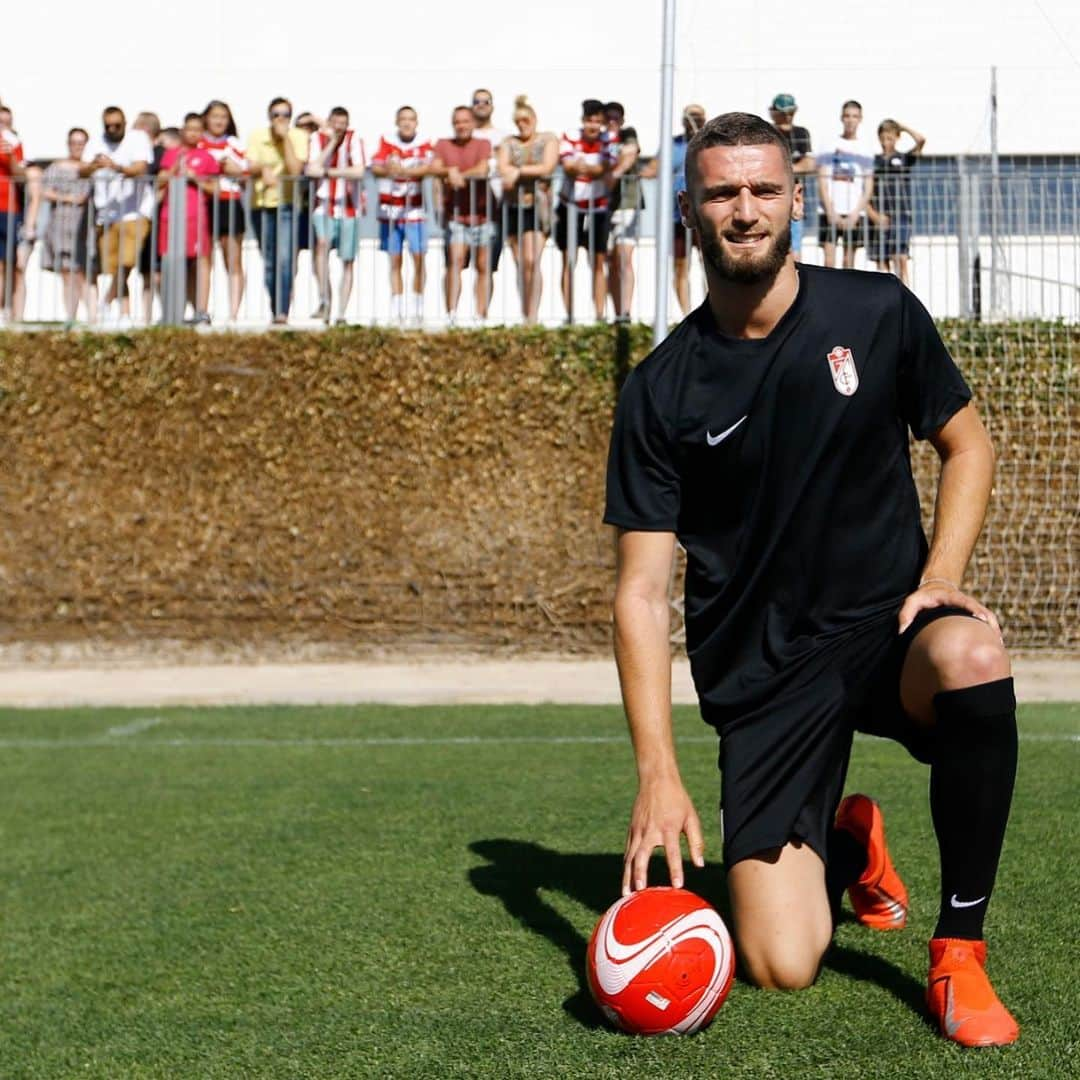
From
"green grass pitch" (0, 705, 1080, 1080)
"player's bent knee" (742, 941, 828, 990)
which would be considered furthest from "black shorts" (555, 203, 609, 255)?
"player's bent knee" (742, 941, 828, 990)

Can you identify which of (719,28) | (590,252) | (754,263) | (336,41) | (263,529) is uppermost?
(336,41)

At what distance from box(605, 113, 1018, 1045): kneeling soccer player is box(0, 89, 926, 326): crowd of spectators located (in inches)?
349

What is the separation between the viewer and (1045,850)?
546cm

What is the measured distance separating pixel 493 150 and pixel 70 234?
3.80 m

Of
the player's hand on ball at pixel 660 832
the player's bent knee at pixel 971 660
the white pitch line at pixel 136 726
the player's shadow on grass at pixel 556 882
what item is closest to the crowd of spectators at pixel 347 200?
Answer: the white pitch line at pixel 136 726

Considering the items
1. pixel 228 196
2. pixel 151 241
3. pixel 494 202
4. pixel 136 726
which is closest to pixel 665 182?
pixel 494 202

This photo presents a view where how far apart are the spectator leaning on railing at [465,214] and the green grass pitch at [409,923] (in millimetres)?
5964

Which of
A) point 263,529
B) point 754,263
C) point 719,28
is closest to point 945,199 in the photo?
point 719,28

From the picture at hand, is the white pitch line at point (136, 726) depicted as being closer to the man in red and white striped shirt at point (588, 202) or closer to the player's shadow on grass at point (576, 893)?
the player's shadow on grass at point (576, 893)

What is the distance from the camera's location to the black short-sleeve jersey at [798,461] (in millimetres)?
4250

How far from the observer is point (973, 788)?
12.3 feet

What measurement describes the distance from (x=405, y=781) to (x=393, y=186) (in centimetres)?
752

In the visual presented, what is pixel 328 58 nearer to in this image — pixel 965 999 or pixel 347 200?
pixel 347 200

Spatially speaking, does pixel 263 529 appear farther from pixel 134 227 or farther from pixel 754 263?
pixel 754 263
